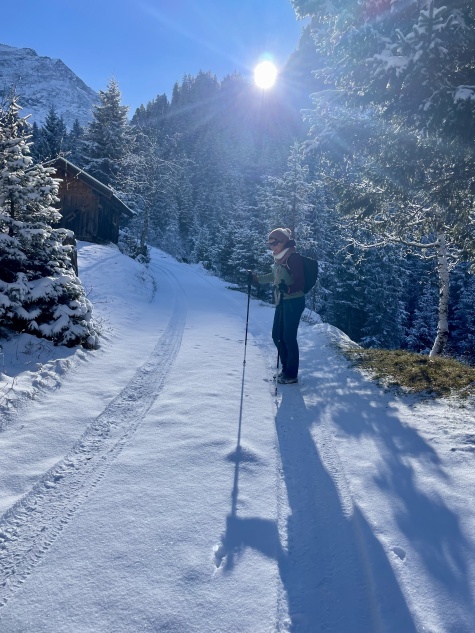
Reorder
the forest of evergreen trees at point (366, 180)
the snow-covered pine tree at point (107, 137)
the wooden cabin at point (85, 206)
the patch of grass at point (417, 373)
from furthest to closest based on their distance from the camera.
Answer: the snow-covered pine tree at point (107, 137) < the wooden cabin at point (85, 206) < the forest of evergreen trees at point (366, 180) < the patch of grass at point (417, 373)

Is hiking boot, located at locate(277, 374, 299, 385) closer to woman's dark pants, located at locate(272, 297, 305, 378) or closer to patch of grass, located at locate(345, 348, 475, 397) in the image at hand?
woman's dark pants, located at locate(272, 297, 305, 378)

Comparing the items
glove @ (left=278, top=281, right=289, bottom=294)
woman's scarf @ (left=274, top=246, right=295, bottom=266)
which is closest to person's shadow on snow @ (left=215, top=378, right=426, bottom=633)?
glove @ (left=278, top=281, right=289, bottom=294)

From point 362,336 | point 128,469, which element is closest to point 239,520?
point 128,469

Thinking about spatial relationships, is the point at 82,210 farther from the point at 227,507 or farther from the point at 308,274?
the point at 227,507

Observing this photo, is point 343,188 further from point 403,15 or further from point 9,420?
point 9,420

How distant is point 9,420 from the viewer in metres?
4.04

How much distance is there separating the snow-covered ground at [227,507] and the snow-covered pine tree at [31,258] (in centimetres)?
110

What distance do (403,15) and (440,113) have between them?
5.58 feet

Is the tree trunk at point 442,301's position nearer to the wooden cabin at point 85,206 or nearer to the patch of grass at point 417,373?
the patch of grass at point 417,373

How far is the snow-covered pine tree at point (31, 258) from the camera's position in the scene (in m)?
6.56

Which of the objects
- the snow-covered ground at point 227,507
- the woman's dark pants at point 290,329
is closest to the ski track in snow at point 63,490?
the snow-covered ground at point 227,507

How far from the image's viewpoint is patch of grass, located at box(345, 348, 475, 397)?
5.40 m

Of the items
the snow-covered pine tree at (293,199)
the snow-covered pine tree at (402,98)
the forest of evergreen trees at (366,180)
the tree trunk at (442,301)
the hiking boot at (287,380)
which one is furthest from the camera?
the snow-covered pine tree at (293,199)

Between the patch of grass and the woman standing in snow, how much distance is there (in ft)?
4.97
